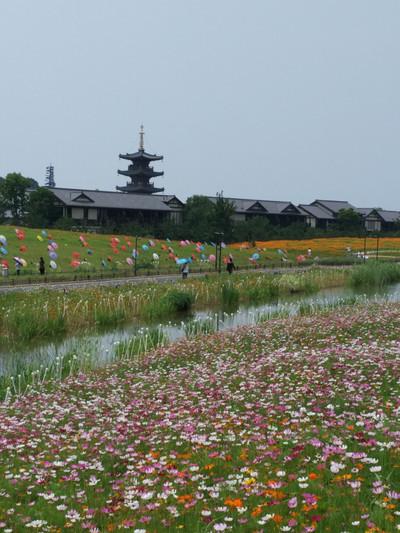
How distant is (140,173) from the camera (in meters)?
94.4

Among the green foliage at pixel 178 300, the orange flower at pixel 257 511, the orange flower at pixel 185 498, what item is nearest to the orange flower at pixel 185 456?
the orange flower at pixel 185 498

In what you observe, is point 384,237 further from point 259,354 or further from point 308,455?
point 308,455

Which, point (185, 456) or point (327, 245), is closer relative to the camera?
point (185, 456)

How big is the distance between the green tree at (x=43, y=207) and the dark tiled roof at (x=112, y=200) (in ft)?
5.16

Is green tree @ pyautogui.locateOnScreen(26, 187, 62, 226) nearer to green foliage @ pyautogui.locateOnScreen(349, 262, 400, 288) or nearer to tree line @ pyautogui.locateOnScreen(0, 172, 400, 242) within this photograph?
tree line @ pyautogui.locateOnScreen(0, 172, 400, 242)

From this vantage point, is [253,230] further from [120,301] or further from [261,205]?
[120,301]

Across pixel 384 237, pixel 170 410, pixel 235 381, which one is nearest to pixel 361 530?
pixel 170 410

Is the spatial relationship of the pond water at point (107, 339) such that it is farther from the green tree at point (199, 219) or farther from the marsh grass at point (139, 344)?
the green tree at point (199, 219)

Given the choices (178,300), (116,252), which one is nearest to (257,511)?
(178,300)

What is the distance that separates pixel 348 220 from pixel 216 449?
87.5 metres

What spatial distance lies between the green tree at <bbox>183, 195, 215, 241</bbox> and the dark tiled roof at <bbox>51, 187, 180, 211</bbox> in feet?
10.1

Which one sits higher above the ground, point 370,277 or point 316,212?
point 316,212

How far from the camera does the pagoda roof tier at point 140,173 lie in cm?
9462

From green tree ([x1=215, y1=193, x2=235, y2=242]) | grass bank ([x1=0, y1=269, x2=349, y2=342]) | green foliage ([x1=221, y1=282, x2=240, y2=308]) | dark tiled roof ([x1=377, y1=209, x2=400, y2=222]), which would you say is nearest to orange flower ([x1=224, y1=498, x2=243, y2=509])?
grass bank ([x1=0, y1=269, x2=349, y2=342])
